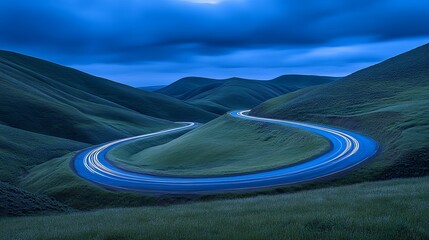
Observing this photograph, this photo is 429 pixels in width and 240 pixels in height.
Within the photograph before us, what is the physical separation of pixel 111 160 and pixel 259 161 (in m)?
25.0

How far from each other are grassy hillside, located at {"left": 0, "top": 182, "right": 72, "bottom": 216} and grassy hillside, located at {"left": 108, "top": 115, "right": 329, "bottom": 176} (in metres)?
16.8

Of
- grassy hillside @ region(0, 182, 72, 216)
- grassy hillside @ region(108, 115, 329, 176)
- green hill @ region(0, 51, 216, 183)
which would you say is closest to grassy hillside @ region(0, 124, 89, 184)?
green hill @ region(0, 51, 216, 183)

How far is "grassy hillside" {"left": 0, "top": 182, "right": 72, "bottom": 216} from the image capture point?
26.6m

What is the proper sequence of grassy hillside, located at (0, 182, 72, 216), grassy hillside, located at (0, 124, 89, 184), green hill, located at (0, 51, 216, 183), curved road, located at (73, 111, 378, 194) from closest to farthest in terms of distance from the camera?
1. grassy hillside, located at (0, 182, 72, 216)
2. curved road, located at (73, 111, 378, 194)
3. grassy hillside, located at (0, 124, 89, 184)
4. green hill, located at (0, 51, 216, 183)

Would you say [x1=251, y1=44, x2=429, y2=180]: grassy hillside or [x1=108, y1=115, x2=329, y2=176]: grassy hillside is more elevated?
[x1=251, y1=44, x2=429, y2=180]: grassy hillside

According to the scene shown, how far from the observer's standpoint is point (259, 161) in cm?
5081

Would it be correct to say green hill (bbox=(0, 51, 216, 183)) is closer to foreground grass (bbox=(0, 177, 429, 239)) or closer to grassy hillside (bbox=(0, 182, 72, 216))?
grassy hillside (bbox=(0, 182, 72, 216))

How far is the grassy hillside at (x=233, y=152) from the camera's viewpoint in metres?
47.9

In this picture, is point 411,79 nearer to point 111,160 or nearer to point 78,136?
point 111,160

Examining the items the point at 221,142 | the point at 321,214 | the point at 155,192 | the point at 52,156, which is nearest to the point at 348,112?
the point at 221,142

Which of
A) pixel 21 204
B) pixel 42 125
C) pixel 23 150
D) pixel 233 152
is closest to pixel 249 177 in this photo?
pixel 21 204

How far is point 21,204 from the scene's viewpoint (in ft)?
91.7

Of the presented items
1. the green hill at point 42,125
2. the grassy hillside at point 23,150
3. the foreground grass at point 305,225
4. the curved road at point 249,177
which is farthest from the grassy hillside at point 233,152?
the foreground grass at point 305,225

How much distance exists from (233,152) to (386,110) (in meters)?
28.7
